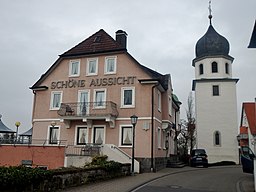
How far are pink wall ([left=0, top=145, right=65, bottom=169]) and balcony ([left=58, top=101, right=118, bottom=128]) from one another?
3.25 metres

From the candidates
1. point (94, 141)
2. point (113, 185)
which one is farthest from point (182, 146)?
point (113, 185)

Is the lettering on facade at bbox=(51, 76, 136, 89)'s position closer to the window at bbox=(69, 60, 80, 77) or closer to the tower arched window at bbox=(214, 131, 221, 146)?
the window at bbox=(69, 60, 80, 77)

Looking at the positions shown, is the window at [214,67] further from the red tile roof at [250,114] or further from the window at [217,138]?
the window at [217,138]

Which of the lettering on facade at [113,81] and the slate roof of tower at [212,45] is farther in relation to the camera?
the slate roof of tower at [212,45]

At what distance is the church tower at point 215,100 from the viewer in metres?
39.3

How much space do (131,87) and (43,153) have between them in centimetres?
863

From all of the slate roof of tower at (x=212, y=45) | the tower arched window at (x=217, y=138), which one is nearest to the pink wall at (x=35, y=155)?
the tower arched window at (x=217, y=138)

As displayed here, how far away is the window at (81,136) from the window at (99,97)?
2.38m

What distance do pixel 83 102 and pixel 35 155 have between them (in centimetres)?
583

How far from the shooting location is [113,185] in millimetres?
14094

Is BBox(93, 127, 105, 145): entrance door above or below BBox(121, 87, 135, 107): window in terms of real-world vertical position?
below

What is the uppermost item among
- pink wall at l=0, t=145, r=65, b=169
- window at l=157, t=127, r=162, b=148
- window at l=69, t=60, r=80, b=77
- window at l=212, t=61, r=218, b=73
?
window at l=212, t=61, r=218, b=73

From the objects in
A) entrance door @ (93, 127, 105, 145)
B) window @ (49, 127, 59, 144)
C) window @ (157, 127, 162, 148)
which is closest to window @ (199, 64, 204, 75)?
window @ (157, 127, 162, 148)

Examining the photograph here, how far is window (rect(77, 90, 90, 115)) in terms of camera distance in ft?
81.4
